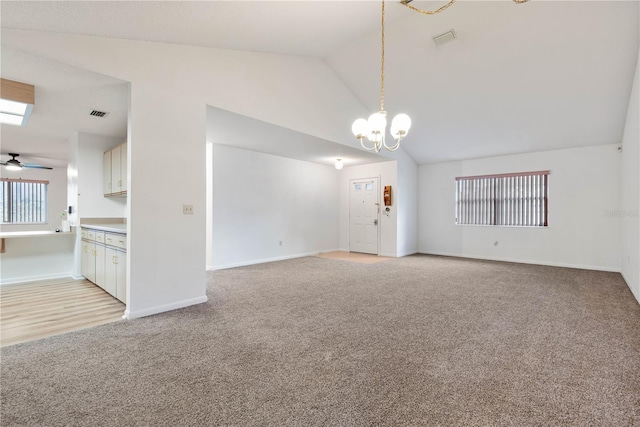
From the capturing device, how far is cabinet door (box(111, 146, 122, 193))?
→ 4.26 metres

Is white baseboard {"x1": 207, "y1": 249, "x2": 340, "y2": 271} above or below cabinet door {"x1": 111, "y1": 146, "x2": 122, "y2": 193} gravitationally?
below

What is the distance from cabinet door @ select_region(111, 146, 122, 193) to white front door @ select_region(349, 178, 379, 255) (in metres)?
5.50

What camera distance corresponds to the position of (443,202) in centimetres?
766

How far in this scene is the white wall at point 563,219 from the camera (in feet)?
18.3

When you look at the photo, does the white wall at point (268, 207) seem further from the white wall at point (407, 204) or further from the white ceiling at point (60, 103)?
the white ceiling at point (60, 103)

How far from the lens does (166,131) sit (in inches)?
127

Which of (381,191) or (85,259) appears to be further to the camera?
(381,191)

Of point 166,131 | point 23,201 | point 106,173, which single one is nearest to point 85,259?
point 106,173

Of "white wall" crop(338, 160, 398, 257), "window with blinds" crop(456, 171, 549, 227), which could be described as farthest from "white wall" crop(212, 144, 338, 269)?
"window with blinds" crop(456, 171, 549, 227)

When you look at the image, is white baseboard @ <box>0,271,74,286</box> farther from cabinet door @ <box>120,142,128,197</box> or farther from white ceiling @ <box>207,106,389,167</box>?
white ceiling @ <box>207,106,389,167</box>

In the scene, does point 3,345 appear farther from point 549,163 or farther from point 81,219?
point 549,163

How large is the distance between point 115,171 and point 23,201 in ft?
17.1

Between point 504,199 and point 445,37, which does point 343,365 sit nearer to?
point 445,37

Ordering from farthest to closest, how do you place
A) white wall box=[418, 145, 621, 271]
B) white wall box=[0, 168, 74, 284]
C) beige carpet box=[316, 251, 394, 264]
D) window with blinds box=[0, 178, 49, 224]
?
window with blinds box=[0, 178, 49, 224] → beige carpet box=[316, 251, 394, 264] → white wall box=[418, 145, 621, 271] → white wall box=[0, 168, 74, 284]
